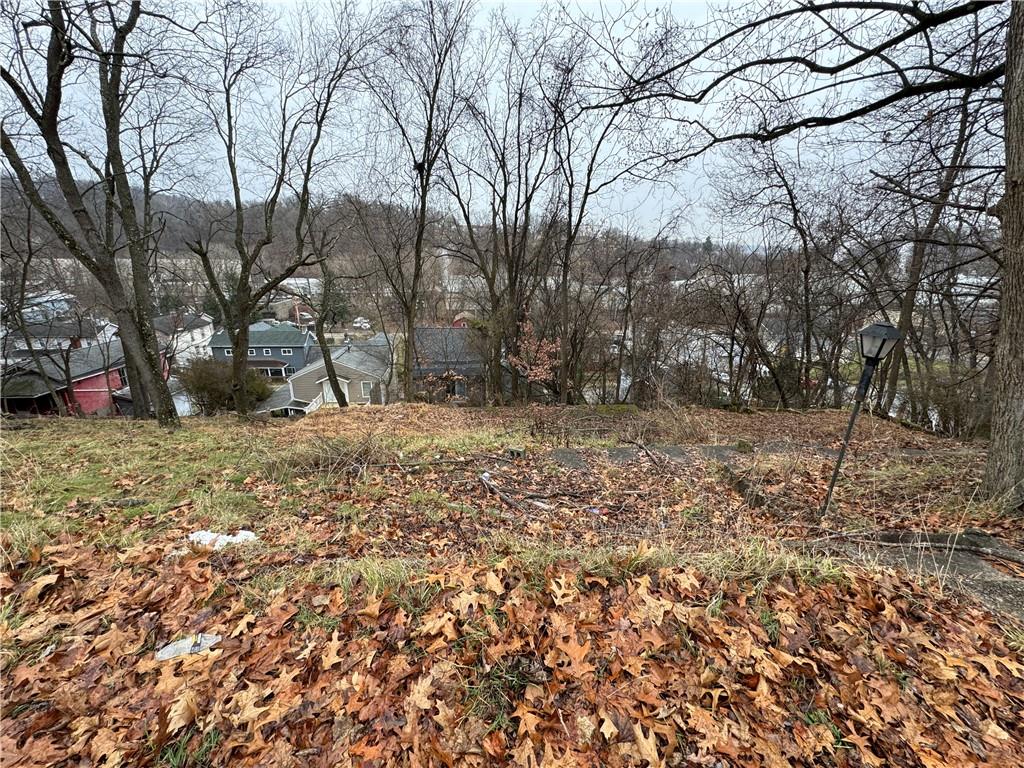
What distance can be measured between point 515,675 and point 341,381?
2570 centimetres

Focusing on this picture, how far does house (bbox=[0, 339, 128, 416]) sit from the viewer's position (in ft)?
53.5

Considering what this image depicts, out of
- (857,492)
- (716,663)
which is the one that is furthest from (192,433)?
(857,492)

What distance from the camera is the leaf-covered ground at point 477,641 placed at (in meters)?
1.58

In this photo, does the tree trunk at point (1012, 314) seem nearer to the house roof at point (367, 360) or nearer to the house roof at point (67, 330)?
the house roof at point (67, 330)

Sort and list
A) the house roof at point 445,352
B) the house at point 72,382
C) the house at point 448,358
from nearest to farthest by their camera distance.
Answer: the house at point 72,382, the house at point 448,358, the house roof at point 445,352

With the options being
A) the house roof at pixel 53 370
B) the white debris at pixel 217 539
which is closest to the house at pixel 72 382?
the house roof at pixel 53 370

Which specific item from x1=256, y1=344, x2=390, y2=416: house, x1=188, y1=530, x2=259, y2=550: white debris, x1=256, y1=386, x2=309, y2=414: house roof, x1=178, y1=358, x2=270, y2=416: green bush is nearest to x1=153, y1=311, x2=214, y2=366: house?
x1=178, y1=358, x2=270, y2=416: green bush

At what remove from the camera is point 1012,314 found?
325cm

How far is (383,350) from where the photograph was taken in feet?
82.6

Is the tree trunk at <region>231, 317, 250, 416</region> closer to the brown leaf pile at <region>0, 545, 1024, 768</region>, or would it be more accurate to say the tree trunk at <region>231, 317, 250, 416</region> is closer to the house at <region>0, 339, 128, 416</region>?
the house at <region>0, 339, 128, 416</region>

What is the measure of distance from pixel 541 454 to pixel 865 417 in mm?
9998

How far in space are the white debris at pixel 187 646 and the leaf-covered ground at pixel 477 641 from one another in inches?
1.9

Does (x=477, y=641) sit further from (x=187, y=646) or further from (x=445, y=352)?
(x=445, y=352)

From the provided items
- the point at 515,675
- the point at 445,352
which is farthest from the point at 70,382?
the point at 515,675
